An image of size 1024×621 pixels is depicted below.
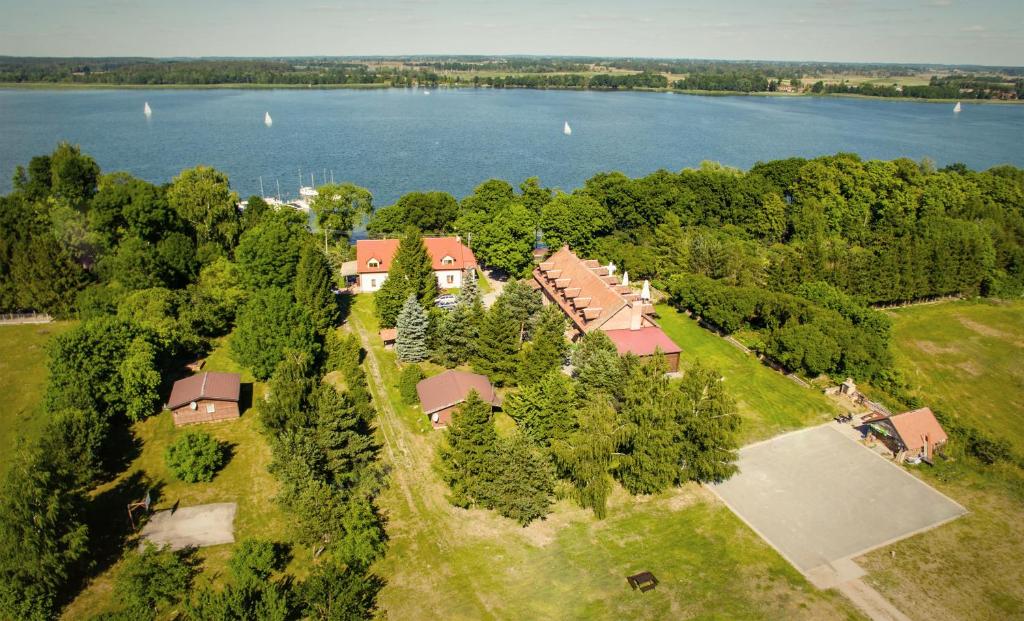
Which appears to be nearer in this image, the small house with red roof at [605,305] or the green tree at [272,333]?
the green tree at [272,333]

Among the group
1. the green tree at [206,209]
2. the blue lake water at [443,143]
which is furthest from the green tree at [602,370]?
the blue lake water at [443,143]

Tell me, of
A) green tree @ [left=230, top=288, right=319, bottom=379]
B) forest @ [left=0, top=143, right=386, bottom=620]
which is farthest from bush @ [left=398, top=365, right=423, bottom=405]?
green tree @ [left=230, top=288, right=319, bottom=379]

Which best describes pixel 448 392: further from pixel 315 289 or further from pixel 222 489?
pixel 315 289

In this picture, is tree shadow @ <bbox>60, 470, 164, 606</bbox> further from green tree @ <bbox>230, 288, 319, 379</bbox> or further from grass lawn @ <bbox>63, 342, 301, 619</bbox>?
green tree @ <bbox>230, 288, 319, 379</bbox>

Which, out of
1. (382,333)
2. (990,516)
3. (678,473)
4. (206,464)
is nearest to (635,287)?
(382,333)

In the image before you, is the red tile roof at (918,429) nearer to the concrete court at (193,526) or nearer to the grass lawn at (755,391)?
the grass lawn at (755,391)

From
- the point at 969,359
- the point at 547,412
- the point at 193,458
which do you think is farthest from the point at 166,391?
the point at 969,359
